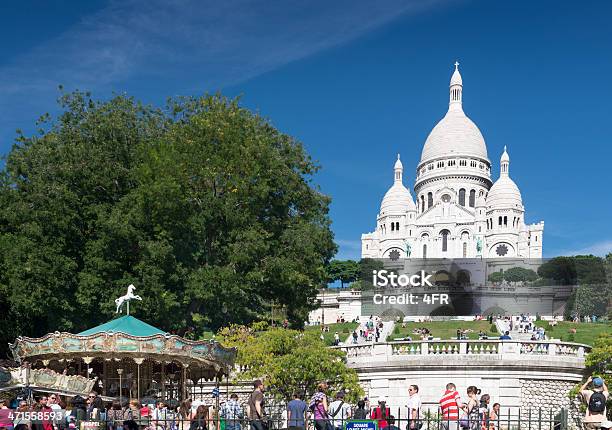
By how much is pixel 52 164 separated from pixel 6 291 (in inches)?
224

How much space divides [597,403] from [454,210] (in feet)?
376

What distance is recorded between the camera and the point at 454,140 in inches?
5359

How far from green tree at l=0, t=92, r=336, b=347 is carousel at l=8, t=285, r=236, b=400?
304 inches

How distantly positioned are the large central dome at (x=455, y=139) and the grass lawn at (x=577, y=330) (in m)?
72.5

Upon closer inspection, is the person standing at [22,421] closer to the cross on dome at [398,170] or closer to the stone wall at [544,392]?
the stone wall at [544,392]

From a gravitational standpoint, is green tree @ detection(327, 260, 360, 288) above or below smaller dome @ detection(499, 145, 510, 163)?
below

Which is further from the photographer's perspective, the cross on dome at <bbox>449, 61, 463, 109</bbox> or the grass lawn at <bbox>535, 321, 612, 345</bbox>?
the cross on dome at <bbox>449, 61, 463, 109</bbox>

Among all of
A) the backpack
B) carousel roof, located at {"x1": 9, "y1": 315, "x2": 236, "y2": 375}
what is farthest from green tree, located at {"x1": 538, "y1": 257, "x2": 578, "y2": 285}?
the backpack

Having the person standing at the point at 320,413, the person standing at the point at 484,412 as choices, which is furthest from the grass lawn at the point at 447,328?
the person standing at the point at 320,413

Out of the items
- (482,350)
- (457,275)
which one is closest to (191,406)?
(482,350)

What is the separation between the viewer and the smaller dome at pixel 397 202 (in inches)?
5202

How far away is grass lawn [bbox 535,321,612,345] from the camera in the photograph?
52.1 meters

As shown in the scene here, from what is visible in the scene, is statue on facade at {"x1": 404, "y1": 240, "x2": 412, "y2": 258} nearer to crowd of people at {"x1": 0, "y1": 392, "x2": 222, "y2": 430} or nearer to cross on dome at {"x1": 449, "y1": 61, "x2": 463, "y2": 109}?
cross on dome at {"x1": 449, "y1": 61, "x2": 463, "y2": 109}

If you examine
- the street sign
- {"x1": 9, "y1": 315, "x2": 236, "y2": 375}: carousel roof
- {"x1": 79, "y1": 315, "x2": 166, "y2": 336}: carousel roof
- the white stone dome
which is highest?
→ the white stone dome
